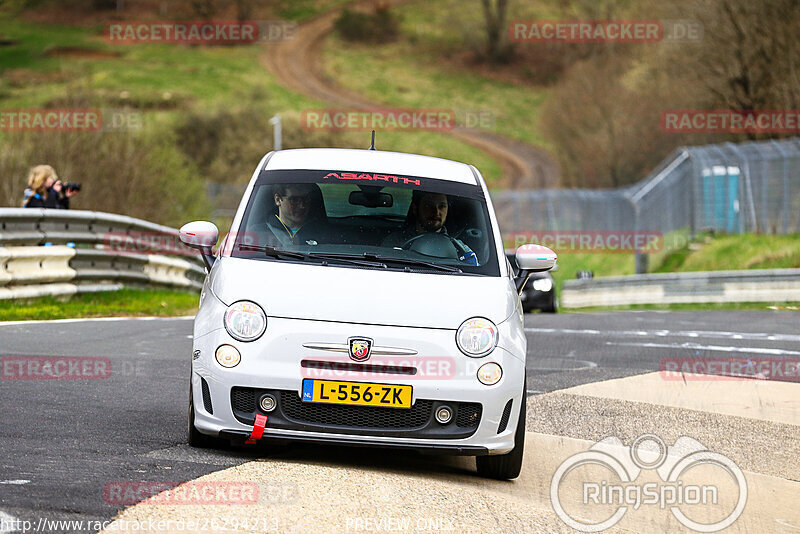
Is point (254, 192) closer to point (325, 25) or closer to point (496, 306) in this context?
point (496, 306)

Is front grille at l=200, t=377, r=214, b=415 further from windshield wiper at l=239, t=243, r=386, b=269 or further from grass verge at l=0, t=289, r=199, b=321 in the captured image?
grass verge at l=0, t=289, r=199, b=321

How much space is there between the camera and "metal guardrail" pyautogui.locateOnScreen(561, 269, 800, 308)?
23.8 meters

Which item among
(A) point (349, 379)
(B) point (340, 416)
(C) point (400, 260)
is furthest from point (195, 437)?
(C) point (400, 260)

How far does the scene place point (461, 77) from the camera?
107m

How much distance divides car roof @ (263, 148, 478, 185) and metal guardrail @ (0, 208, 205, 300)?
7.57 m

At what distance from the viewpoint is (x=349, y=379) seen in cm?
617

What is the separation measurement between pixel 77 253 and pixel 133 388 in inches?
288

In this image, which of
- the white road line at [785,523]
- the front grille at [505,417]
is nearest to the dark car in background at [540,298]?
the white road line at [785,523]

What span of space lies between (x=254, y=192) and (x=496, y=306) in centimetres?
183

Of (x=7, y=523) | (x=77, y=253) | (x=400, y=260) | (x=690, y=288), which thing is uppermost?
(x=77, y=253)

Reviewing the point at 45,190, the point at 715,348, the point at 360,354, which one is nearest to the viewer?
the point at 360,354

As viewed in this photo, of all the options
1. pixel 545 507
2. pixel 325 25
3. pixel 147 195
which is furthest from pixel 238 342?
pixel 325 25

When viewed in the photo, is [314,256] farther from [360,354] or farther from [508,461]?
[508,461]

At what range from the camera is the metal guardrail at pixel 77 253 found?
14.7 metres
